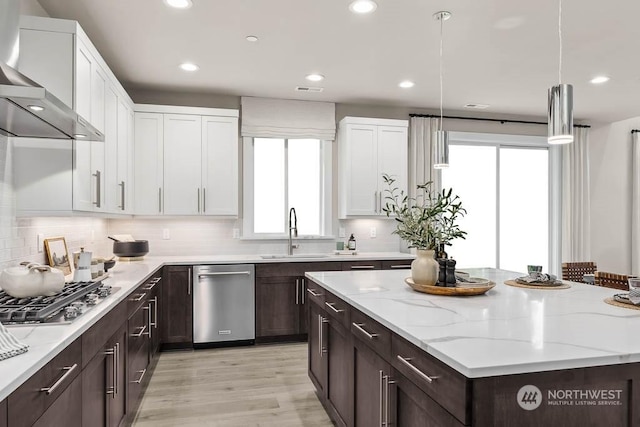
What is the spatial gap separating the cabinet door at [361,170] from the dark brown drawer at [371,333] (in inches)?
115

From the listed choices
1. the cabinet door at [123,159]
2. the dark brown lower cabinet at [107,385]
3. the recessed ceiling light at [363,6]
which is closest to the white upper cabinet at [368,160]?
the recessed ceiling light at [363,6]

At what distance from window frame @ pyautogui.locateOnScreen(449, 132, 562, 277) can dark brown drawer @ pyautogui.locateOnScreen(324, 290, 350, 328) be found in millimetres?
3905

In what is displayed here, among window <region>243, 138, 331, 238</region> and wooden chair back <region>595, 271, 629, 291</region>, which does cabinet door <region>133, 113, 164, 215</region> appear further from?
wooden chair back <region>595, 271, 629, 291</region>

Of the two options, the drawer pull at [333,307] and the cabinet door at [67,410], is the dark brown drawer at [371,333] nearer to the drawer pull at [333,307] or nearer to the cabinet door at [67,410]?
the drawer pull at [333,307]

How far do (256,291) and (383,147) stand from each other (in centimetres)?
224

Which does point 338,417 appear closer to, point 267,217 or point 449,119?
point 267,217

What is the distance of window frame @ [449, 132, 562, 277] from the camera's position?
5.88 m

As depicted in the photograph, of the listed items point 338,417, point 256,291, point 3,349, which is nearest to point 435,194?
point 256,291

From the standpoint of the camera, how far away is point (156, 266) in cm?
378

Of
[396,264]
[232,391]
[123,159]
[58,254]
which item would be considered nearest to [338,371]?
[232,391]

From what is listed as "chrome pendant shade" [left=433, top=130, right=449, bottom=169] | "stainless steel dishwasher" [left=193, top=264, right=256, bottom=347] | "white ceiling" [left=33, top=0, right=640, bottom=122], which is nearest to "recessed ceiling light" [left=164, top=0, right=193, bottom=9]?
"white ceiling" [left=33, top=0, right=640, bottom=122]

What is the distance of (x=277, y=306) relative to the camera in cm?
444

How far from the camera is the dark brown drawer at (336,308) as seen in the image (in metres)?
2.28

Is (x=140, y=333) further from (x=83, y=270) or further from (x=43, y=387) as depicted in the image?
(x=43, y=387)
